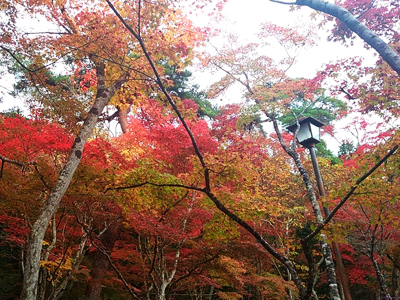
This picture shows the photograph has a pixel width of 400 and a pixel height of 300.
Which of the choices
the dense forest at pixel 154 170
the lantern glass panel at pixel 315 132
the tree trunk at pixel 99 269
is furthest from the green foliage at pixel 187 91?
the lantern glass panel at pixel 315 132

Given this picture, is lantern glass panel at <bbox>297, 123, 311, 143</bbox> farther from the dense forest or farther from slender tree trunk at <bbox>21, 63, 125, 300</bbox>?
slender tree trunk at <bbox>21, 63, 125, 300</bbox>

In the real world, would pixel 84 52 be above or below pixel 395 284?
above

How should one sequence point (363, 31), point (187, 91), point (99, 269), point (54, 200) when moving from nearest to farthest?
1. point (363, 31)
2. point (54, 200)
3. point (99, 269)
4. point (187, 91)

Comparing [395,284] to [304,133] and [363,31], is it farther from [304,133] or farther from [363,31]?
[363,31]

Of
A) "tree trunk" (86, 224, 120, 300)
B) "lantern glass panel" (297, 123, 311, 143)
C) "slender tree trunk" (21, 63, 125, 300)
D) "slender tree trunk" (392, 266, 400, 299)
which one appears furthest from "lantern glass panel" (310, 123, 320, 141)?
"slender tree trunk" (392, 266, 400, 299)

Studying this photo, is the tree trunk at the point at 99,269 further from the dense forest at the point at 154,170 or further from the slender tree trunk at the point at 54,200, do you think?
the slender tree trunk at the point at 54,200

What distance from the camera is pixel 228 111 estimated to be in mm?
14258

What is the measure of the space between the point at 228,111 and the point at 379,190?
1101 cm

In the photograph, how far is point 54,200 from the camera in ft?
15.2

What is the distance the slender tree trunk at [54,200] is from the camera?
13.8 feet

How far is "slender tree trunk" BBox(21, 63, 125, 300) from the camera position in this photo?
166 inches

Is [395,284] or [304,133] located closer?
[304,133]

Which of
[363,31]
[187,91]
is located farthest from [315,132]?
[187,91]

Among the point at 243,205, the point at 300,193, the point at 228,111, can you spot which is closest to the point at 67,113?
the point at 243,205
